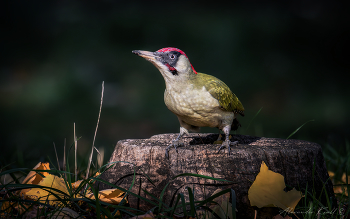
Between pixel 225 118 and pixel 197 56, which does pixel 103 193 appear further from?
pixel 197 56

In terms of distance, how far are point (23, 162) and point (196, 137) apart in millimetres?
2189

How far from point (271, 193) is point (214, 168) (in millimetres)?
393

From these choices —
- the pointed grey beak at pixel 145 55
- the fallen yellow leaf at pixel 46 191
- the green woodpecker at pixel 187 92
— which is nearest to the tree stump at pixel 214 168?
the green woodpecker at pixel 187 92

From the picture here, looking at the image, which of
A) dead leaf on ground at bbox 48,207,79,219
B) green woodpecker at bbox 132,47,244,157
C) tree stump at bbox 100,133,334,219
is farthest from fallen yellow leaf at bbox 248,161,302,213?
dead leaf on ground at bbox 48,207,79,219

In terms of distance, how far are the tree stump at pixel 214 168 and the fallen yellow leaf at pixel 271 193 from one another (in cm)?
10

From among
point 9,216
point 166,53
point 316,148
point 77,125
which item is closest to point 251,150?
point 316,148

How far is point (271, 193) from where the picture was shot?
1.84m

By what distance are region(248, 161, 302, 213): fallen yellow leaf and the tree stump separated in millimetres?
105

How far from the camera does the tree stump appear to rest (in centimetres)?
198

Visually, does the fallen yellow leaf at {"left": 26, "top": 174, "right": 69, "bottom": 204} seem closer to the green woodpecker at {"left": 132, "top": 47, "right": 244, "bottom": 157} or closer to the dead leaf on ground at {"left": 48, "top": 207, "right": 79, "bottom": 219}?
the dead leaf on ground at {"left": 48, "top": 207, "right": 79, "bottom": 219}

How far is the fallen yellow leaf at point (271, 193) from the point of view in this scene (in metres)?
1.83

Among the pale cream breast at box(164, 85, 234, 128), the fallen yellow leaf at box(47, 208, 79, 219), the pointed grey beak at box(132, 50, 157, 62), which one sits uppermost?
the pointed grey beak at box(132, 50, 157, 62)

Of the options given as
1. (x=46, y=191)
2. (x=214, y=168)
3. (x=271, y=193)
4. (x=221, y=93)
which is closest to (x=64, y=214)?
(x=46, y=191)

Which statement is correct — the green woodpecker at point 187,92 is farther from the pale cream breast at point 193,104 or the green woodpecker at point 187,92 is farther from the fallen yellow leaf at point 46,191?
the fallen yellow leaf at point 46,191
